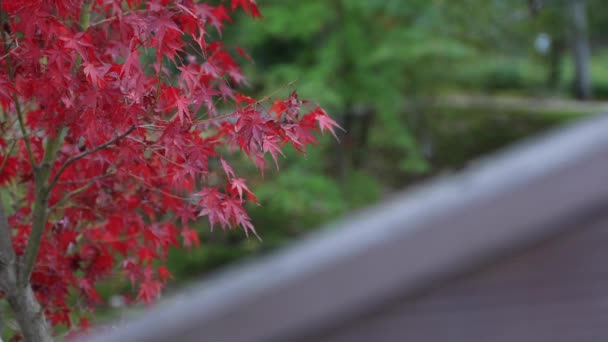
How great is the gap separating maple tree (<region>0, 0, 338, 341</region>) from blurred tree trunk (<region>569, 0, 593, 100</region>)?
644 inches

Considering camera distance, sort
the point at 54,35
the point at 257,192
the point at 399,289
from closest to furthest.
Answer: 1. the point at 399,289
2. the point at 54,35
3. the point at 257,192

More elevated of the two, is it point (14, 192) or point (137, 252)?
point (14, 192)

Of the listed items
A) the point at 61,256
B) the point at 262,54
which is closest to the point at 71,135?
the point at 61,256

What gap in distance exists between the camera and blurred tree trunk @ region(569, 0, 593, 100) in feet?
57.0

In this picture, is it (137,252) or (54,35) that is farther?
(137,252)

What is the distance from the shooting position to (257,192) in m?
8.16

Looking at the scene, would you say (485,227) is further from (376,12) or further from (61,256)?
(376,12)

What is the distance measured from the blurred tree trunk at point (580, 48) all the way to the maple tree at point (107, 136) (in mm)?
16360

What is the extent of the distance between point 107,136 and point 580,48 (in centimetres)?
1914

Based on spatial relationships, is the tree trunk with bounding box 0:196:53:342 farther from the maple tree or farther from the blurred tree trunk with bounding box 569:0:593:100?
the blurred tree trunk with bounding box 569:0:593:100

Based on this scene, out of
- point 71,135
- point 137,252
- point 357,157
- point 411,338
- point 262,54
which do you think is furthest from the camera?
point 357,157

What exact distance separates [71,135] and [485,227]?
7.12ft

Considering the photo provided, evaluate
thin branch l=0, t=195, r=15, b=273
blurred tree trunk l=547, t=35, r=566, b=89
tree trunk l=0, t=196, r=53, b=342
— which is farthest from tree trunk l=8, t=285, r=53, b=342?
blurred tree trunk l=547, t=35, r=566, b=89

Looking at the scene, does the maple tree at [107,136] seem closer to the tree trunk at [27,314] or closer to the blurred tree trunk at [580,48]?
the tree trunk at [27,314]
